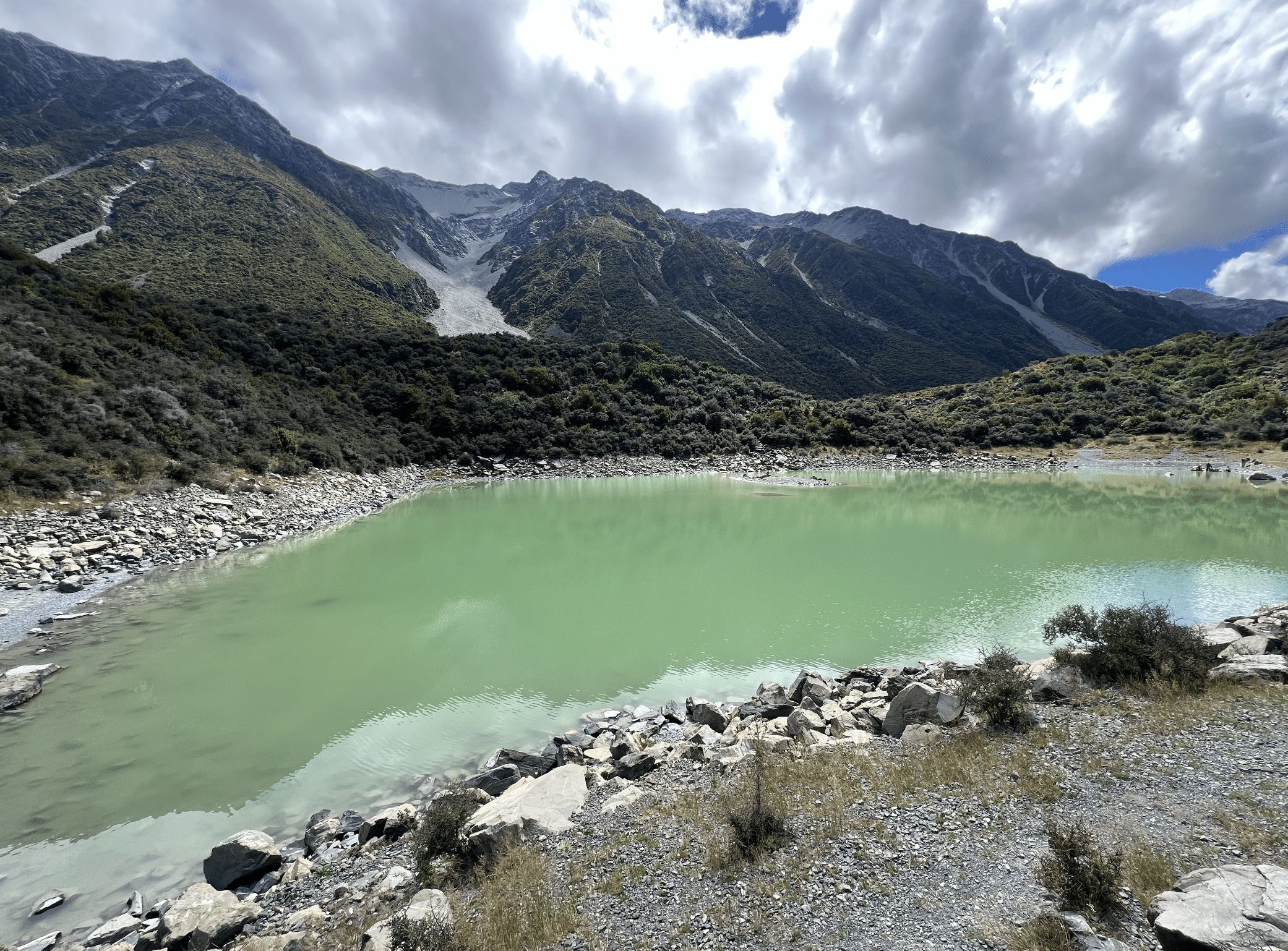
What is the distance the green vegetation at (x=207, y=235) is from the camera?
5738 cm

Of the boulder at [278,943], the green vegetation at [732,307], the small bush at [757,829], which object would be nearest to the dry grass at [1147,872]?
the small bush at [757,829]

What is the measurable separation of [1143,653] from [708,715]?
583 cm

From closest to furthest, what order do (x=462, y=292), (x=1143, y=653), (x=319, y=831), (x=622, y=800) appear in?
(x=622, y=800) → (x=319, y=831) → (x=1143, y=653) → (x=462, y=292)

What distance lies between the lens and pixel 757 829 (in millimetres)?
4309

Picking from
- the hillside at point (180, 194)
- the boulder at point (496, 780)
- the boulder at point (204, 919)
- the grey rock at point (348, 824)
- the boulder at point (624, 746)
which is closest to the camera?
the boulder at point (204, 919)

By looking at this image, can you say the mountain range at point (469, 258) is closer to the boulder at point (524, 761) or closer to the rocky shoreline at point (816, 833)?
the boulder at point (524, 761)

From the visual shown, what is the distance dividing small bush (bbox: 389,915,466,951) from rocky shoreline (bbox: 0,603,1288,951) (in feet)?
0.76

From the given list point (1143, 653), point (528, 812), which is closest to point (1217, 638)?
point (1143, 653)

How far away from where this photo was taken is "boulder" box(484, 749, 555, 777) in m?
6.59

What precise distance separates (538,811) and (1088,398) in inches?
2835

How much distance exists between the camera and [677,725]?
7.67 m

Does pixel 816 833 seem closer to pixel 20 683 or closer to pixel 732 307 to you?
pixel 20 683

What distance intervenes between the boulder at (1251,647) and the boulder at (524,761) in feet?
29.6

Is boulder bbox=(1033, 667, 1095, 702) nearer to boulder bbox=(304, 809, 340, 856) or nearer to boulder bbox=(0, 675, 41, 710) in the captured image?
boulder bbox=(304, 809, 340, 856)
